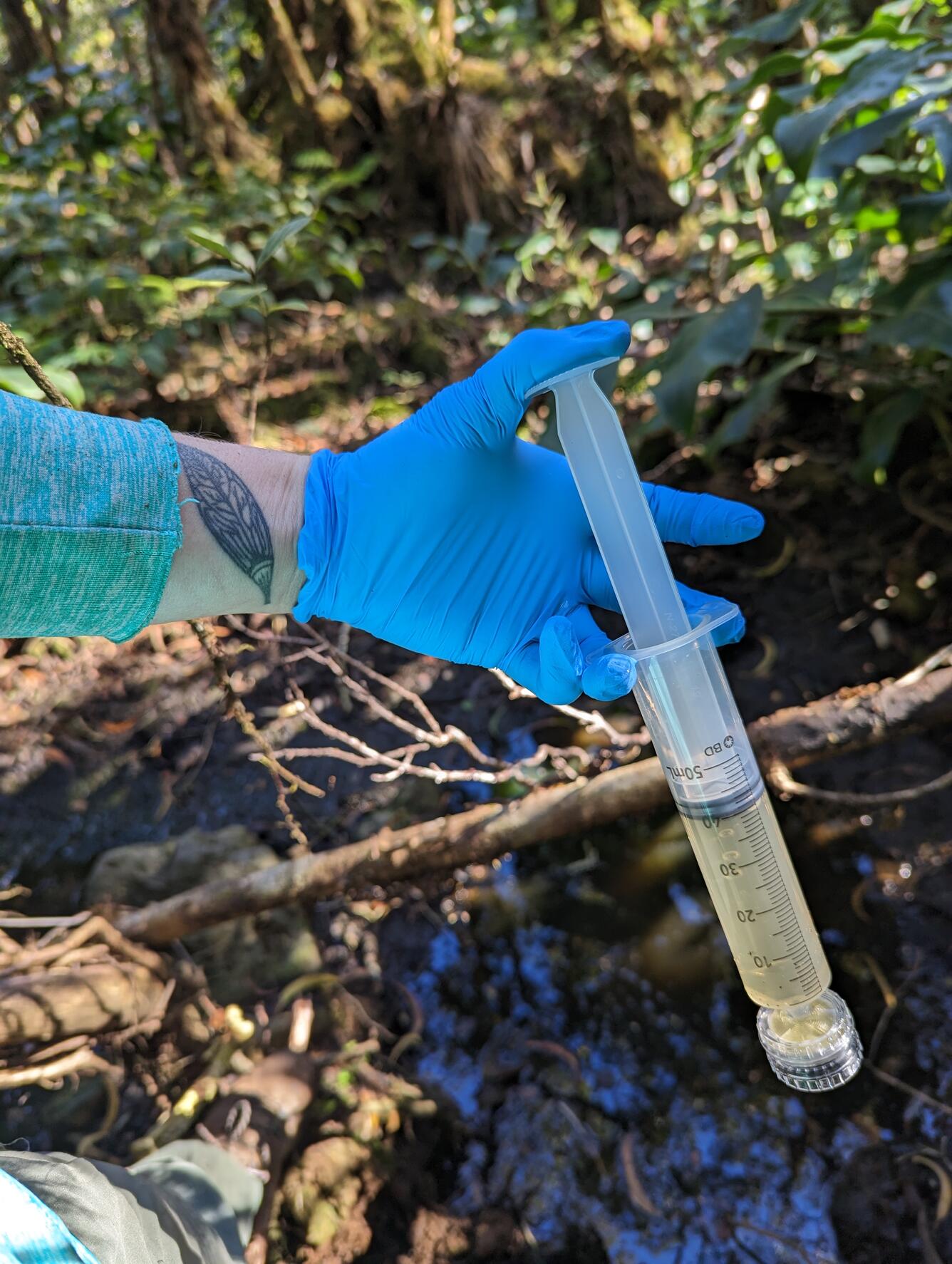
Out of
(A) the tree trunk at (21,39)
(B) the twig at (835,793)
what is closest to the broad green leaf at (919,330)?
(B) the twig at (835,793)

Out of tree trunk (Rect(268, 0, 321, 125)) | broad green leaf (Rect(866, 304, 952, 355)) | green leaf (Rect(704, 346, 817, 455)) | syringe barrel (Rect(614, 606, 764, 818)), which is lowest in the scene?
green leaf (Rect(704, 346, 817, 455))

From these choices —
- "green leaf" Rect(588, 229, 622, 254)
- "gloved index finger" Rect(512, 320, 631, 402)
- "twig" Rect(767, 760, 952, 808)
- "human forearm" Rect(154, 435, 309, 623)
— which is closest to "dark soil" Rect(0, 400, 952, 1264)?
"twig" Rect(767, 760, 952, 808)

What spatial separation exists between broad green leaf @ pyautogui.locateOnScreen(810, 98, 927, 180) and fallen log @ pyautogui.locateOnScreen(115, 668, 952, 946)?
991 millimetres

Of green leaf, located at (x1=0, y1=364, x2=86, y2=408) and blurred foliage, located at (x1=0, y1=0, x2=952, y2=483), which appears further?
blurred foliage, located at (x1=0, y1=0, x2=952, y2=483)

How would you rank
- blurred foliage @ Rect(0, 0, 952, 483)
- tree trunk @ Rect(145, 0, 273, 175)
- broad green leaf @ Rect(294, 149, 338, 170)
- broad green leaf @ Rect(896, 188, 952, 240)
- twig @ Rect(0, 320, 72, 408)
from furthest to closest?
1. tree trunk @ Rect(145, 0, 273, 175)
2. broad green leaf @ Rect(294, 149, 338, 170)
3. blurred foliage @ Rect(0, 0, 952, 483)
4. broad green leaf @ Rect(896, 188, 952, 240)
5. twig @ Rect(0, 320, 72, 408)

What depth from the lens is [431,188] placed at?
12.9ft

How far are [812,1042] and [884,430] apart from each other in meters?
1.43

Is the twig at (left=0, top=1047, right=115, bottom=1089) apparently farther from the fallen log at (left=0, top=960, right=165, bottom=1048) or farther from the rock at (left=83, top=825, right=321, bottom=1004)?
the rock at (left=83, top=825, right=321, bottom=1004)

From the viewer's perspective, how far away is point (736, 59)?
341cm

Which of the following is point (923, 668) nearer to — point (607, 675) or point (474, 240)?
point (607, 675)

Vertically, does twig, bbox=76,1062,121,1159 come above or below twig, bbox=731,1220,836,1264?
above

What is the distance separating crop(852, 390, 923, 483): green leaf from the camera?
76.0 inches

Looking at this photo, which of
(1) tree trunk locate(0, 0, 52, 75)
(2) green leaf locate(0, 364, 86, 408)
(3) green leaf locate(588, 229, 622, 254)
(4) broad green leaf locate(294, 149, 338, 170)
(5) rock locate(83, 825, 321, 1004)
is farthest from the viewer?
(1) tree trunk locate(0, 0, 52, 75)

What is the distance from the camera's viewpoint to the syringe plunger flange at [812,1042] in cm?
105
